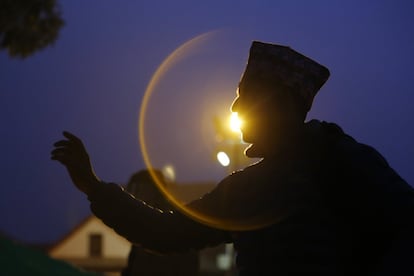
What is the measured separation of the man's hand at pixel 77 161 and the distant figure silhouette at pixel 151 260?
3629mm

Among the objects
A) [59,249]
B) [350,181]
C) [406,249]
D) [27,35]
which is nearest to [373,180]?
[350,181]

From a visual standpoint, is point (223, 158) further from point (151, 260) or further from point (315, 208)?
point (315, 208)

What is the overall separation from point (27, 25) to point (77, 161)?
17.9 metres

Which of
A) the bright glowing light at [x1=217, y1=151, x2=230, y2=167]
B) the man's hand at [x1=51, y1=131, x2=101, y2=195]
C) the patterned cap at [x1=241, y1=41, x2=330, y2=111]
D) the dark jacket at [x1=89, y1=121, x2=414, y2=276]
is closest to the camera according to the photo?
the dark jacket at [x1=89, y1=121, x2=414, y2=276]

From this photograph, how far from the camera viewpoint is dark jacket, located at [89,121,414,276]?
2818mm

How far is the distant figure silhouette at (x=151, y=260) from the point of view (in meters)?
7.21

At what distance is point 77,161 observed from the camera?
3.38m

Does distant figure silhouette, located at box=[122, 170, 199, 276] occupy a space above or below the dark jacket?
above

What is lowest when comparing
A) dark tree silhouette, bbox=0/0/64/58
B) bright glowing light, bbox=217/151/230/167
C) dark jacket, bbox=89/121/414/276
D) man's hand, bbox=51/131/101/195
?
dark jacket, bbox=89/121/414/276

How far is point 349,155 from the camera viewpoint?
2908 mm

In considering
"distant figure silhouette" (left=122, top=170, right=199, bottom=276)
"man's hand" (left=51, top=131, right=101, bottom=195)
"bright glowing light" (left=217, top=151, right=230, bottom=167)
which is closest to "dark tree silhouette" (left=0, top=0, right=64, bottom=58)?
"bright glowing light" (left=217, top=151, right=230, bottom=167)

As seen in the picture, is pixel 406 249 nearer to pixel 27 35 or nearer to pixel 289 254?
pixel 289 254

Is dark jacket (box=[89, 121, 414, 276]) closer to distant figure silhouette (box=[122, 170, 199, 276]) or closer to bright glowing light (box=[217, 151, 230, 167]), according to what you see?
distant figure silhouette (box=[122, 170, 199, 276])

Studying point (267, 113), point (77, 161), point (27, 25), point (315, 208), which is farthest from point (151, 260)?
point (27, 25)
